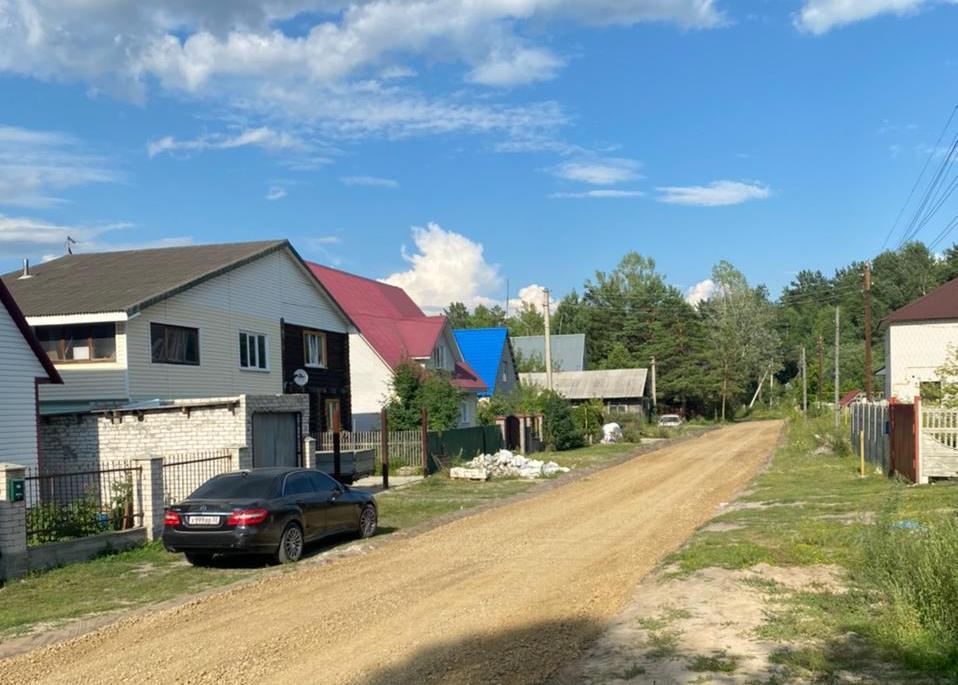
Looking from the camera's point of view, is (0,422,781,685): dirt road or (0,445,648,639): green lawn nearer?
(0,422,781,685): dirt road

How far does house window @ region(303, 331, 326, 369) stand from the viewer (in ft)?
114

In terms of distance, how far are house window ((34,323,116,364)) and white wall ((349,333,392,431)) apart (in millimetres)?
15972

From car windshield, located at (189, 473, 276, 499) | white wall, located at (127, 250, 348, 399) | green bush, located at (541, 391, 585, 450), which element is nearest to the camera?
car windshield, located at (189, 473, 276, 499)

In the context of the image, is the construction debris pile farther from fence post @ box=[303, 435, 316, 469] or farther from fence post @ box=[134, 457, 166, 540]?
fence post @ box=[134, 457, 166, 540]

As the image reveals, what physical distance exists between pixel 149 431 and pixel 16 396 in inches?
113

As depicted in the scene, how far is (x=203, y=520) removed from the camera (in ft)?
45.0

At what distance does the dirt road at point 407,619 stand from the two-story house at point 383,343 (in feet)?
71.2

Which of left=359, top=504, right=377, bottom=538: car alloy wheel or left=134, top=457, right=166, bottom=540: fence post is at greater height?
left=134, top=457, right=166, bottom=540: fence post

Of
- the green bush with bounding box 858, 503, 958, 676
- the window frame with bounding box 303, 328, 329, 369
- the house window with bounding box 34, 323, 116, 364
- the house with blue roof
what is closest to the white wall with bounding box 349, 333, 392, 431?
the window frame with bounding box 303, 328, 329, 369

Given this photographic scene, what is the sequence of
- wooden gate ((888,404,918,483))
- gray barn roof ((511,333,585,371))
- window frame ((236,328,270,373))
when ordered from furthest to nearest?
gray barn roof ((511,333,585,371)) → window frame ((236,328,270,373)) → wooden gate ((888,404,918,483))

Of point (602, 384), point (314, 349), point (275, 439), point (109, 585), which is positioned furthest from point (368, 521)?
point (602, 384)

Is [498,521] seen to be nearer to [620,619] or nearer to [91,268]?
[620,619]

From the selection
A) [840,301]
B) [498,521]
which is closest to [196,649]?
[498,521]

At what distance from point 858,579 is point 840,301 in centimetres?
12341
